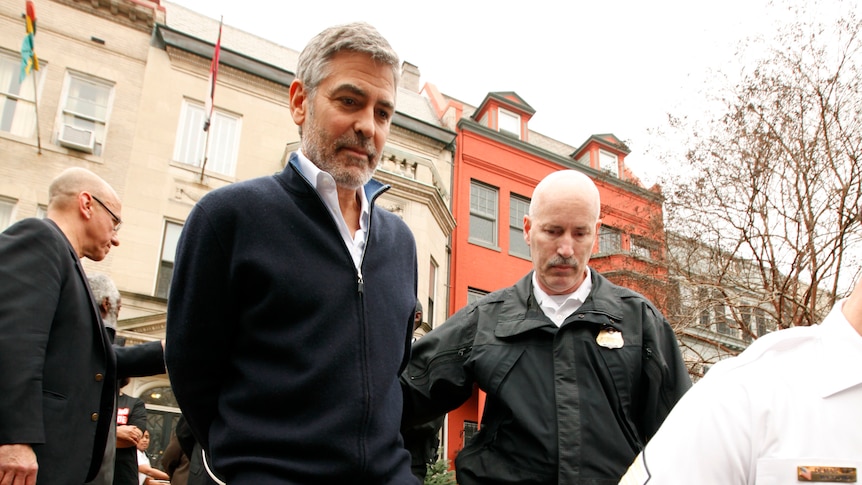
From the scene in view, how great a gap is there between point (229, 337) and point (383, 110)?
0.91 metres

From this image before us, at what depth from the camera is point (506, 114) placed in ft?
75.6

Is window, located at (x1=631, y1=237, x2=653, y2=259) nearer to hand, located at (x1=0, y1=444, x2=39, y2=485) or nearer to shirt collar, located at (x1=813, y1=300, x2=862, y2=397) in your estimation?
shirt collar, located at (x1=813, y1=300, x2=862, y2=397)

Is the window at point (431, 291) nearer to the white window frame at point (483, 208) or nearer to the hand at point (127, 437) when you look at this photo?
the white window frame at point (483, 208)

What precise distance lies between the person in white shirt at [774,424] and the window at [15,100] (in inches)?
622

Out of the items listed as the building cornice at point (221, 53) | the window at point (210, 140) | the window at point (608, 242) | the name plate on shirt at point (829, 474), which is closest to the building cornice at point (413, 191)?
the window at point (210, 140)

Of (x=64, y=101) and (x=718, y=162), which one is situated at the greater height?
(x=64, y=101)

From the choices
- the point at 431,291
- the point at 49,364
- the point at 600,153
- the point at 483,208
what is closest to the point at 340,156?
the point at 49,364

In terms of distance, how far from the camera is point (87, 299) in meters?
2.69

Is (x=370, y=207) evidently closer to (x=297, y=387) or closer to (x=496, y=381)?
(x=297, y=387)

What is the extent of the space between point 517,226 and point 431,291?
513 centimetres

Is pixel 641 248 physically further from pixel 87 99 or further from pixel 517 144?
pixel 87 99

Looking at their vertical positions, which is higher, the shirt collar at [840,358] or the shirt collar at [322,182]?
the shirt collar at [322,182]

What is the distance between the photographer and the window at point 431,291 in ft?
56.1

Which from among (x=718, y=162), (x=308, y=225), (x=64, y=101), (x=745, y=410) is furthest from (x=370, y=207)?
(x=64, y=101)
